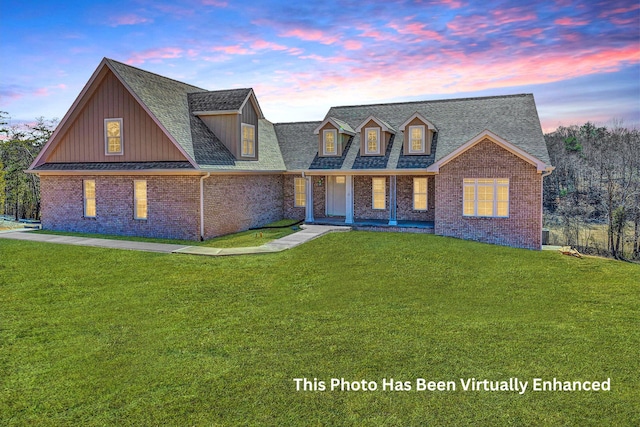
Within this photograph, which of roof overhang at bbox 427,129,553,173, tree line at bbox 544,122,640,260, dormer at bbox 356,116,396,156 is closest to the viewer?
roof overhang at bbox 427,129,553,173

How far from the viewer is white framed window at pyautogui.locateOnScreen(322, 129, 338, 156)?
2442cm

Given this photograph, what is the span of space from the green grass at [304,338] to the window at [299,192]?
1154cm

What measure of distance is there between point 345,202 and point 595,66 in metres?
13.1

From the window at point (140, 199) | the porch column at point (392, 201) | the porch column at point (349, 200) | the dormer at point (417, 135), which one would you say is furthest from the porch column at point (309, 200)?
the window at point (140, 199)

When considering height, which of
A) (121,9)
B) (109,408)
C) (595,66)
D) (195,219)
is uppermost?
(121,9)

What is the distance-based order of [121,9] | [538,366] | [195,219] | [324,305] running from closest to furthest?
[538,366] < [324,305] < [121,9] < [195,219]

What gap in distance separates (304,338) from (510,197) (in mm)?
14297

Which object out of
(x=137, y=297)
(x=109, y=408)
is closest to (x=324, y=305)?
(x=137, y=297)

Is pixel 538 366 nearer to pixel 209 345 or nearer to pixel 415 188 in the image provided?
pixel 209 345

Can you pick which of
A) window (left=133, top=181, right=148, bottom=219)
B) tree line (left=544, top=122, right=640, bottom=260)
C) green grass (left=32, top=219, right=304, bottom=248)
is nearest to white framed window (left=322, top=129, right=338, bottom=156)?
green grass (left=32, top=219, right=304, bottom=248)

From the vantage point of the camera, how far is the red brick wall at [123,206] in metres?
18.6

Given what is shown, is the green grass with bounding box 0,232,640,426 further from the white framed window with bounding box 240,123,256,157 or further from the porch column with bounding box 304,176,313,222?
the porch column with bounding box 304,176,313,222

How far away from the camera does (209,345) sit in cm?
768

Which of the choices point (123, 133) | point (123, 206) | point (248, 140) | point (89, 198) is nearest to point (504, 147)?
point (248, 140)
